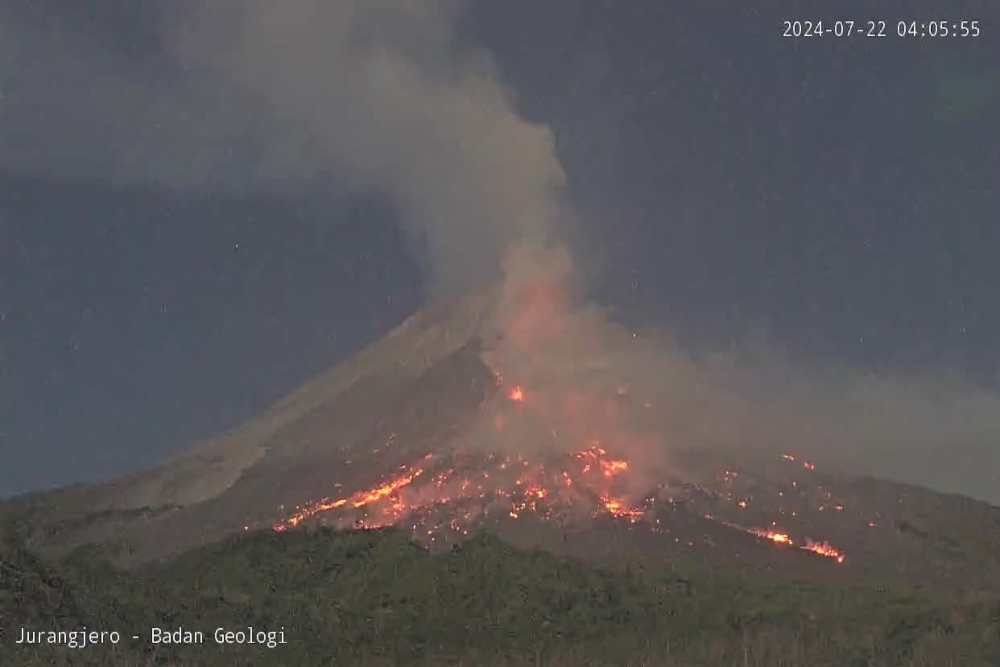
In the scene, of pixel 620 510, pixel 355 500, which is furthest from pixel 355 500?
pixel 620 510

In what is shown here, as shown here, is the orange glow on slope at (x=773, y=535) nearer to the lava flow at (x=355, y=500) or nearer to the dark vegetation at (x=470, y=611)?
the dark vegetation at (x=470, y=611)

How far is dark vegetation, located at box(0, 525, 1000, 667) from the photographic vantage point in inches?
1373

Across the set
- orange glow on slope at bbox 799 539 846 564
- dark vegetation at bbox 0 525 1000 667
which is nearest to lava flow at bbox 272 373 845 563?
orange glow on slope at bbox 799 539 846 564

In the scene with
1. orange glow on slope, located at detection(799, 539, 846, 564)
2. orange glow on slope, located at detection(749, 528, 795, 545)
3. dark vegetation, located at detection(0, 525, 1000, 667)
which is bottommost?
dark vegetation, located at detection(0, 525, 1000, 667)

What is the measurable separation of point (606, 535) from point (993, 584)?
2688 cm

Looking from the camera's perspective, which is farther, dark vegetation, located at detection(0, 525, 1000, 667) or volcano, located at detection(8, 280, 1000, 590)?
volcano, located at detection(8, 280, 1000, 590)

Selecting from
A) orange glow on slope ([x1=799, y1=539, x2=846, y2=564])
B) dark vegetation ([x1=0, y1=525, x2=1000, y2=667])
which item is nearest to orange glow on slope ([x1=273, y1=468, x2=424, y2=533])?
dark vegetation ([x1=0, y1=525, x2=1000, y2=667])

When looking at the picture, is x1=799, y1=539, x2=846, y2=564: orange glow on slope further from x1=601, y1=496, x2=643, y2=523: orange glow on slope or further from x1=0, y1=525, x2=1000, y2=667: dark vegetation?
x1=0, y1=525, x2=1000, y2=667: dark vegetation

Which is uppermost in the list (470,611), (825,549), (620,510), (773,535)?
(620,510)

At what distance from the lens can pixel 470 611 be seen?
44344mm

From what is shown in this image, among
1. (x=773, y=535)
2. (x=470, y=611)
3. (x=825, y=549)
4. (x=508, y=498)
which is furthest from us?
(x=508, y=498)

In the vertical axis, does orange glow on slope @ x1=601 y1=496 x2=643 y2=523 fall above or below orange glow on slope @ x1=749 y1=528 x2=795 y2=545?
above

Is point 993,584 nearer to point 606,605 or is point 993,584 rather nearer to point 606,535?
point 606,535

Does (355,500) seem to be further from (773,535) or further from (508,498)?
(773,535)
